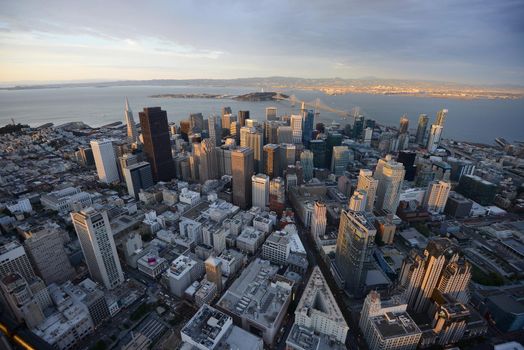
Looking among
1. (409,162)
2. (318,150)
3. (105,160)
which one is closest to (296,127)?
(318,150)

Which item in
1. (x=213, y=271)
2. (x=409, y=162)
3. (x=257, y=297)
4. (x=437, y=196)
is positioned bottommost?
(x=257, y=297)

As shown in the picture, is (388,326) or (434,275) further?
(434,275)

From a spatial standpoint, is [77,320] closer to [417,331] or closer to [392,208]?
[417,331]

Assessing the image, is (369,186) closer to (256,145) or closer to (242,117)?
(256,145)

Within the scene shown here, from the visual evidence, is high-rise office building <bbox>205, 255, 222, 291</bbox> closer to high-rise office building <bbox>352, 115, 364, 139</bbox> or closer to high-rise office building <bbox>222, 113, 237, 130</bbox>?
high-rise office building <bbox>222, 113, 237, 130</bbox>

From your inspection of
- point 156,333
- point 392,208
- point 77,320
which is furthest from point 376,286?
point 77,320

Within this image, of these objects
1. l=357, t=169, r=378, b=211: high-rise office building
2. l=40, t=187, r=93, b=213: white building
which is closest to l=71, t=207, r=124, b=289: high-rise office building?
l=40, t=187, r=93, b=213: white building

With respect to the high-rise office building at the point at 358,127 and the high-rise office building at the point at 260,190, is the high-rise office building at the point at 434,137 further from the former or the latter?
the high-rise office building at the point at 260,190
